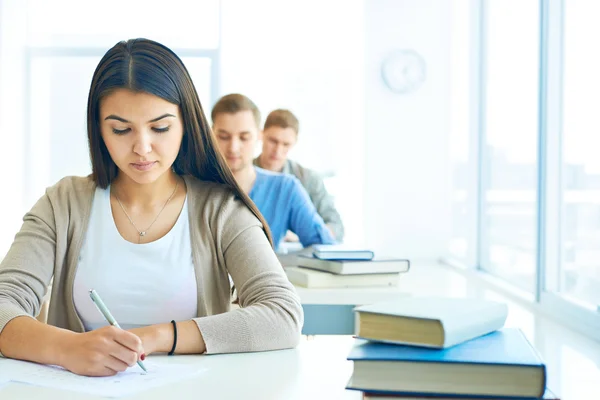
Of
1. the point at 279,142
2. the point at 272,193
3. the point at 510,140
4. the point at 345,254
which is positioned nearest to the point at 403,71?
the point at 510,140

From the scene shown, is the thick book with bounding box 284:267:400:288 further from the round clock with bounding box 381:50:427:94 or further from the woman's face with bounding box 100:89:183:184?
the round clock with bounding box 381:50:427:94

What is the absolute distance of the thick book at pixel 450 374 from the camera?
1.04m

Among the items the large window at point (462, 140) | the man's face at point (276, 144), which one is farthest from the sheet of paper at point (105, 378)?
the large window at point (462, 140)

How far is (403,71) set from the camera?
21.5 feet

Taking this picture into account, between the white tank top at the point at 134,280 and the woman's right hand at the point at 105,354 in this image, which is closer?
the woman's right hand at the point at 105,354

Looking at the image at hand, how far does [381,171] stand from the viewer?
259 inches

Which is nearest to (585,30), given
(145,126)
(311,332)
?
(311,332)

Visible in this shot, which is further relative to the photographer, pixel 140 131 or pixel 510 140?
pixel 510 140

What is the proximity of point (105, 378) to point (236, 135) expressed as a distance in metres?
2.06

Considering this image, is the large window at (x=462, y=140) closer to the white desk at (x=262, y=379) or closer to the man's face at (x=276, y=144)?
the man's face at (x=276, y=144)

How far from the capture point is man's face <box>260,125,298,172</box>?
4.52 m

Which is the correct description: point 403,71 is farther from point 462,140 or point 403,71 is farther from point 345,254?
point 345,254

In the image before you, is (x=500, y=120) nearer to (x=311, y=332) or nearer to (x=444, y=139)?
(x=444, y=139)

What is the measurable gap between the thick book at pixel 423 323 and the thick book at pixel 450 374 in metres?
0.03
